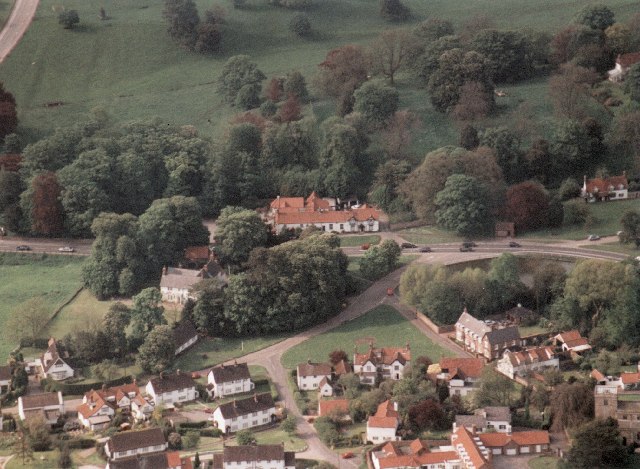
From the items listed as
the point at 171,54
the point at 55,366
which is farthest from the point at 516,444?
the point at 171,54

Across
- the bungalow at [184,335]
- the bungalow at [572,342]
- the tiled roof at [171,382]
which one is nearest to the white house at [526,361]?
the bungalow at [572,342]

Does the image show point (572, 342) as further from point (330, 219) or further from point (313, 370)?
point (330, 219)

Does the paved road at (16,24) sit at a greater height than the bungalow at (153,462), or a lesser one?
greater

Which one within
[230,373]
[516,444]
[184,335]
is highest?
[184,335]

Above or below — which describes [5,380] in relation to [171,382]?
below

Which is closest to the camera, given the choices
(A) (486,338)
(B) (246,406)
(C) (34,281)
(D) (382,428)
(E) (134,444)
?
(E) (134,444)

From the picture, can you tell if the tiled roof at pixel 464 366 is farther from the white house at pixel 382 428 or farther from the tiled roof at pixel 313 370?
the white house at pixel 382 428

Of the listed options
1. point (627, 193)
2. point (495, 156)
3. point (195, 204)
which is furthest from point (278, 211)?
point (627, 193)
